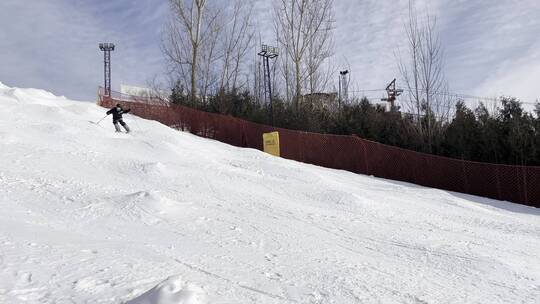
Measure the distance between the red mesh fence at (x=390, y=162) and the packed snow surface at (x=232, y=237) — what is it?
137 centimetres

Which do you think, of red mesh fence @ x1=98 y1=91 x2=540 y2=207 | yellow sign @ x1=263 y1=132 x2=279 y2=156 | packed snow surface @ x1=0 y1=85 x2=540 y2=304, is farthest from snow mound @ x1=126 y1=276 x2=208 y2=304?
yellow sign @ x1=263 y1=132 x2=279 y2=156

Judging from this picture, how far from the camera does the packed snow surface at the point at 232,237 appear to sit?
181 inches

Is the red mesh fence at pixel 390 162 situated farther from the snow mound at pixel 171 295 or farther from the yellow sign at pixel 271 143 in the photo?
the snow mound at pixel 171 295

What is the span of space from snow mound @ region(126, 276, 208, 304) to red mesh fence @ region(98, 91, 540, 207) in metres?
13.6

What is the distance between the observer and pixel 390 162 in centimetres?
1795

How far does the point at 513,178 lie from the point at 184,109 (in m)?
17.8

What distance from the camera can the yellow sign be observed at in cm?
2011

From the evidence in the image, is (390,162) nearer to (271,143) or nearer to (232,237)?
(271,143)

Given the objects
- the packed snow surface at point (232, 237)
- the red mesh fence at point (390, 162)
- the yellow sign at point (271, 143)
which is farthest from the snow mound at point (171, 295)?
the yellow sign at point (271, 143)

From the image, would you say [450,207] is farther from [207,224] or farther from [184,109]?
[184,109]

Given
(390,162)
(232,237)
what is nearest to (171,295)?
(232,237)

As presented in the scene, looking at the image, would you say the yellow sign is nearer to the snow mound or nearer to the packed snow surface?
the packed snow surface

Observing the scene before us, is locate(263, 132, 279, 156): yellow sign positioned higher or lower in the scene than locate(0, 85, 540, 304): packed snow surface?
higher

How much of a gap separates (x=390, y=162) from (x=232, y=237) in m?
12.4
